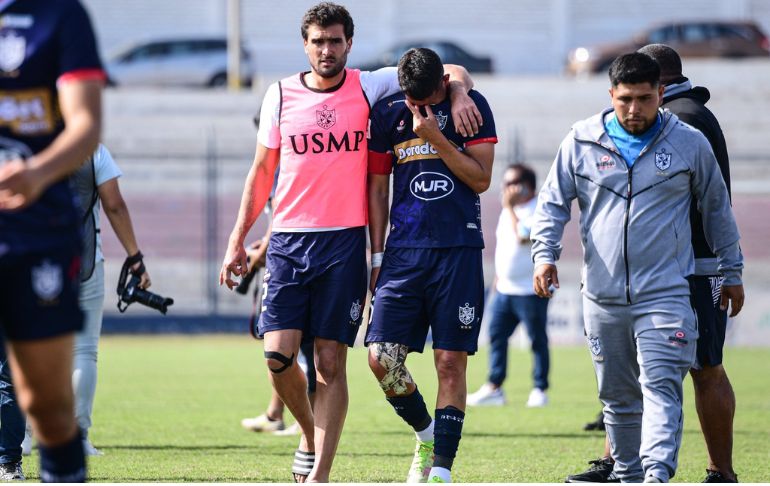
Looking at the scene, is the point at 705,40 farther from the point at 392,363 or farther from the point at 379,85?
the point at 392,363

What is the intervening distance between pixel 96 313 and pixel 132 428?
2.12 m

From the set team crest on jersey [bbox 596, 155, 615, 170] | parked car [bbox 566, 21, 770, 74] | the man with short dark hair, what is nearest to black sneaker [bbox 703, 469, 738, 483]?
the man with short dark hair

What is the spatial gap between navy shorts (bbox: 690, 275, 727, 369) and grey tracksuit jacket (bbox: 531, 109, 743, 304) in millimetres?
358

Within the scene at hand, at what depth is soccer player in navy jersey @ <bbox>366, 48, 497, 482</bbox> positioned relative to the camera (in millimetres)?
6465

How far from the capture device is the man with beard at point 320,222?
6555mm

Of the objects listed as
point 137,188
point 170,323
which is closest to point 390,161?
point 170,323

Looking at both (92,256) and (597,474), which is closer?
(597,474)

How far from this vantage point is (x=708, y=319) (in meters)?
6.48

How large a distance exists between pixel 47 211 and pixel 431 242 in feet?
8.96

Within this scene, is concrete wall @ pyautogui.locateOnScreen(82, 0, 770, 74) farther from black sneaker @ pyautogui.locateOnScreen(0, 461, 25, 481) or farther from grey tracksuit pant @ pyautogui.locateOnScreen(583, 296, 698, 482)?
grey tracksuit pant @ pyautogui.locateOnScreen(583, 296, 698, 482)

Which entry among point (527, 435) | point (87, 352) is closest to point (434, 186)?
point (87, 352)

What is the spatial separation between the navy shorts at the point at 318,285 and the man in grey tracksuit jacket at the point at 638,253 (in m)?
1.04

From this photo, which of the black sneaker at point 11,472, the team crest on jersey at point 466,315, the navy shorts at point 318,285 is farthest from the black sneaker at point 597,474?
the black sneaker at point 11,472

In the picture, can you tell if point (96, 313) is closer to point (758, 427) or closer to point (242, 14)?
point (758, 427)
